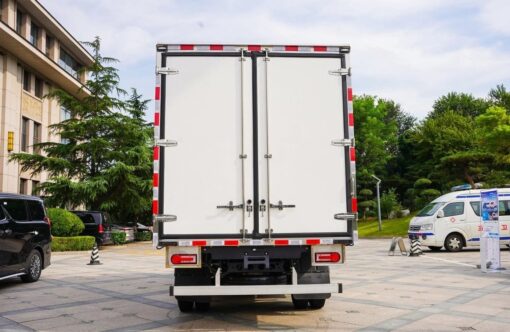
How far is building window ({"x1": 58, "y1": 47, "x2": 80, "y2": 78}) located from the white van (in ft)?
98.3

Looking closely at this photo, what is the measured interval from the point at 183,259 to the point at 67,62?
39.7 metres

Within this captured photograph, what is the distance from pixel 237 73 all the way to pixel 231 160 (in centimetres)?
118

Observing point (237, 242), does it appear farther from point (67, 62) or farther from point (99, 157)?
point (67, 62)

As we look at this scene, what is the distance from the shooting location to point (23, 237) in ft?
36.7

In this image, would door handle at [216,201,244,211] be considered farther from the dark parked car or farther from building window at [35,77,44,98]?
building window at [35,77,44,98]

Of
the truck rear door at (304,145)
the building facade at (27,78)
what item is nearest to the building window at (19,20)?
the building facade at (27,78)

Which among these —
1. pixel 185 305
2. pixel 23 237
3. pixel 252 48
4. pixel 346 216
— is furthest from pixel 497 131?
pixel 185 305

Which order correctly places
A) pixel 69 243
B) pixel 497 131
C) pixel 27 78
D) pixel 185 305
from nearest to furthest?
pixel 185 305, pixel 69 243, pixel 497 131, pixel 27 78

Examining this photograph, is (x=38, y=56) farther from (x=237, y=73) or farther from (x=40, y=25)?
(x=237, y=73)

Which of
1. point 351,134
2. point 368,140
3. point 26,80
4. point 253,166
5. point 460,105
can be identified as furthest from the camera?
point 460,105

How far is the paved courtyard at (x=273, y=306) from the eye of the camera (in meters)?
7.21

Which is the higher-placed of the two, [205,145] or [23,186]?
[23,186]

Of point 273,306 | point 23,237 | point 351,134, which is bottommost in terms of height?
point 273,306

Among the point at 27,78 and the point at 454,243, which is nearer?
the point at 454,243
